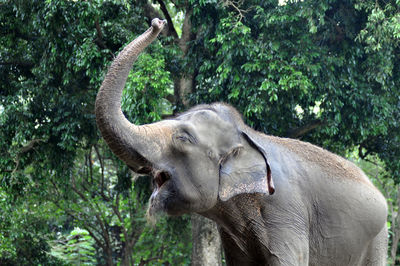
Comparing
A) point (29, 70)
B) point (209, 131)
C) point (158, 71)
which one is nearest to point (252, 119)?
point (158, 71)

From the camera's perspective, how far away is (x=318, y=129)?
9.44m

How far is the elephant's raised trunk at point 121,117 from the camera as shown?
2.70m

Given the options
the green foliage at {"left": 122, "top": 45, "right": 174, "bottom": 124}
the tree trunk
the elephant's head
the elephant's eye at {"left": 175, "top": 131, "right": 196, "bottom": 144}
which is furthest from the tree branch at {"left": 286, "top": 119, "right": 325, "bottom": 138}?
the elephant's eye at {"left": 175, "top": 131, "right": 196, "bottom": 144}

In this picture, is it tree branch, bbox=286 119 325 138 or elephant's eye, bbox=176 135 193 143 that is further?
tree branch, bbox=286 119 325 138

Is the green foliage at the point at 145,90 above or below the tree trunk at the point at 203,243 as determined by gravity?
above

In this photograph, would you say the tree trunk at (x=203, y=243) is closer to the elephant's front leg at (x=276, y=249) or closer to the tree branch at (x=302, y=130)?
the tree branch at (x=302, y=130)

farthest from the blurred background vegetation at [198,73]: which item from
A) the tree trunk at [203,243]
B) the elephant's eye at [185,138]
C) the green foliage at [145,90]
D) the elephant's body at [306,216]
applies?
the elephant's eye at [185,138]

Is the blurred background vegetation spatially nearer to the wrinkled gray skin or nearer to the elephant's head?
the wrinkled gray skin

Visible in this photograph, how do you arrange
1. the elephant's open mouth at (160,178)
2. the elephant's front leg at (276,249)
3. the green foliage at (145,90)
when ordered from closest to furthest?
the elephant's open mouth at (160,178), the elephant's front leg at (276,249), the green foliage at (145,90)

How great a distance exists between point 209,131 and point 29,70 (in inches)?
317

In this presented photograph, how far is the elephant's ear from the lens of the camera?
321 cm

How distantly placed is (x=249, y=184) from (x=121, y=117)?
871 mm

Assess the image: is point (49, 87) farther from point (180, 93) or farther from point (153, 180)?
point (153, 180)

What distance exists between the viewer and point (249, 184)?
10.6 ft
